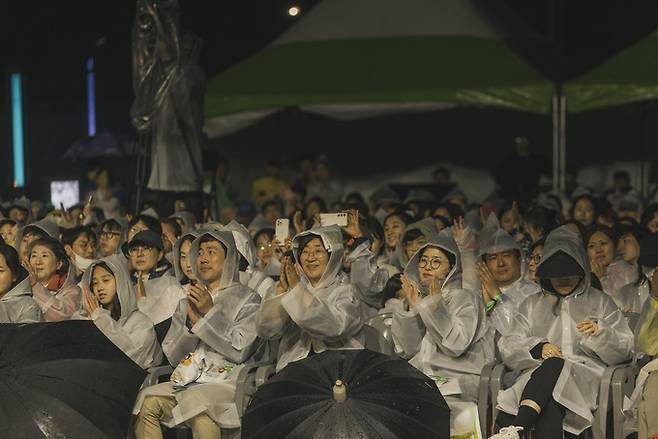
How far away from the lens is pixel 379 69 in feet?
58.2

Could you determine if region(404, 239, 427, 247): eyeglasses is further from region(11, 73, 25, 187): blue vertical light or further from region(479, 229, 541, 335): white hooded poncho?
region(11, 73, 25, 187): blue vertical light

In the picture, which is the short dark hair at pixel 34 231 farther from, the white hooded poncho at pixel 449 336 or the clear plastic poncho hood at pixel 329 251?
the white hooded poncho at pixel 449 336

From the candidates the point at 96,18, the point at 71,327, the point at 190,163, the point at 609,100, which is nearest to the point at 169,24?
the point at 190,163

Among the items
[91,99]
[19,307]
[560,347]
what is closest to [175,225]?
[19,307]

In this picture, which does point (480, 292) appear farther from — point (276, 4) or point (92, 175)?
point (276, 4)

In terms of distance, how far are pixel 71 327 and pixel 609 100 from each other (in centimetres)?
1003

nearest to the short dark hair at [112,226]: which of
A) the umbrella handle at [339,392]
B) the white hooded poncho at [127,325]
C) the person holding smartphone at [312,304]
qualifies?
the white hooded poncho at [127,325]

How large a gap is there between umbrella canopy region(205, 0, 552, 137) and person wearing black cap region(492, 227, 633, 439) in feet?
26.4

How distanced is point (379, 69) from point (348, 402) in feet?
37.4

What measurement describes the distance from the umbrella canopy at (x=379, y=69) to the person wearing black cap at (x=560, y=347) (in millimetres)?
8051

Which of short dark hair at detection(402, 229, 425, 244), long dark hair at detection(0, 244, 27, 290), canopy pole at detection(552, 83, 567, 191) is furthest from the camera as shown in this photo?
canopy pole at detection(552, 83, 567, 191)

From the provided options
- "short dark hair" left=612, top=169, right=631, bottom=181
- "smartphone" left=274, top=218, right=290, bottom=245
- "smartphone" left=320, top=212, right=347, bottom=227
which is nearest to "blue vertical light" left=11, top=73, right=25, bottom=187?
"short dark hair" left=612, top=169, right=631, bottom=181

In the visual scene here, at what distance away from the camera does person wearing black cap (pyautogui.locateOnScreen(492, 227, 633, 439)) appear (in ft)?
26.3

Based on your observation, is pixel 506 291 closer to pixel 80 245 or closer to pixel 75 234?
pixel 80 245
